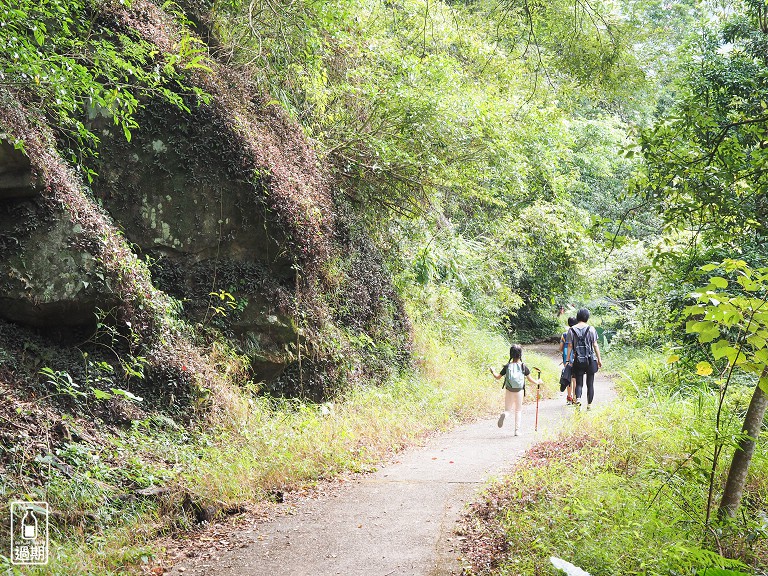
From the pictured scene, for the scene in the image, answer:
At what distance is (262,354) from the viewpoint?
975 centimetres

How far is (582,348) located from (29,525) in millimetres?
8775

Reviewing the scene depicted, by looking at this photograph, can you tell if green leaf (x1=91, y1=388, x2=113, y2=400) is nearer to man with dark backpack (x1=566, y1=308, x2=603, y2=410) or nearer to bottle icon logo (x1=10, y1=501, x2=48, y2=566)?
bottle icon logo (x1=10, y1=501, x2=48, y2=566)

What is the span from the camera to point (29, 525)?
5242 mm

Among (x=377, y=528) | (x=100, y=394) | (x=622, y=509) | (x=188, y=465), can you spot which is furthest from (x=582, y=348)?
(x=100, y=394)

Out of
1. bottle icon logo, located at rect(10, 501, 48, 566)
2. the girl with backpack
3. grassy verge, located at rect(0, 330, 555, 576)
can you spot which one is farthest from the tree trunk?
the girl with backpack

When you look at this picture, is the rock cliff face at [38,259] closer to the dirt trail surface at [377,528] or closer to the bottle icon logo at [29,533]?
the bottle icon logo at [29,533]

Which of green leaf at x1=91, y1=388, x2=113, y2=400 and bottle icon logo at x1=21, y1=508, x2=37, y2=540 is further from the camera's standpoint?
green leaf at x1=91, y1=388, x2=113, y2=400

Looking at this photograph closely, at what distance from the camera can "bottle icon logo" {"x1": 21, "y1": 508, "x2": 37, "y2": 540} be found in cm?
513

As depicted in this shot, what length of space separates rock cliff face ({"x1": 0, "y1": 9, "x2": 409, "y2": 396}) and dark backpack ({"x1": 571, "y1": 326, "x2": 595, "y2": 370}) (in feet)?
12.8

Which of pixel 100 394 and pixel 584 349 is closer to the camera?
pixel 100 394

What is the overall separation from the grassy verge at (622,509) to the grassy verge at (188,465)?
94.7 inches

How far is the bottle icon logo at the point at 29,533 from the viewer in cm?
492

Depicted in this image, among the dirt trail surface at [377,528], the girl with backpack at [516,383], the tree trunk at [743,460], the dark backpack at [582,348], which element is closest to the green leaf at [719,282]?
the tree trunk at [743,460]

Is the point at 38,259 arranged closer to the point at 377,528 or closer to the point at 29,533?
the point at 29,533
